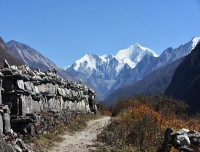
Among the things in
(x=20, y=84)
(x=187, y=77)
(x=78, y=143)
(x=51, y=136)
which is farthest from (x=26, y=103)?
(x=187, y=77)

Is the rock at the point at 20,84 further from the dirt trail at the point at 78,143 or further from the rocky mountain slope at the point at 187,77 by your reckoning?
the rocky mountain slope at the point at 187,77

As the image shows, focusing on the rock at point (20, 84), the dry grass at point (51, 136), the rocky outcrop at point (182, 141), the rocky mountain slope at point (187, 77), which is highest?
the rocky mountain slope at point (187, 77)

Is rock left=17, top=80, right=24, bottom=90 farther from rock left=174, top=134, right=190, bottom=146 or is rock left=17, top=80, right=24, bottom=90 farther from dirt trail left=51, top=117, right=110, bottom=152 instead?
rock left=174, top=134, right=190, bottom=146

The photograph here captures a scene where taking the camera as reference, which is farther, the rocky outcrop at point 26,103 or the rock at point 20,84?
the rock at point 20,84

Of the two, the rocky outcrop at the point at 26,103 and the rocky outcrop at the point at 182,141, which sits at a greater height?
the rocky outcrop at the point at 26,103

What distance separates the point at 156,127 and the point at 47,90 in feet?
31.1

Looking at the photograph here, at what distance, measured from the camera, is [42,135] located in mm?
22062

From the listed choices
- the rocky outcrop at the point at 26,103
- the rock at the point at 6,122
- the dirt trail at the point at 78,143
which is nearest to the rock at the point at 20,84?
the rocky outcrop at the point at 26,103

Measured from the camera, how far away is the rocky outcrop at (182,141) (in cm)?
1686

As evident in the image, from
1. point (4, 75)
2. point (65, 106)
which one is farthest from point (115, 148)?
point (65, 106)

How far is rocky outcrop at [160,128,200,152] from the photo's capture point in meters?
16.9

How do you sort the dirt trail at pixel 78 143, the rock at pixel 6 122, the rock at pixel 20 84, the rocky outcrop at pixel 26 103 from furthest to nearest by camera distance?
the rock at pixel 20 84
the dirt trail at pixel 78 143
the rocky outcrop at pixel 26 103
the rock at pixel 6 122

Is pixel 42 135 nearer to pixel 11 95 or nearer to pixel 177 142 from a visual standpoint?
pixel 11 95

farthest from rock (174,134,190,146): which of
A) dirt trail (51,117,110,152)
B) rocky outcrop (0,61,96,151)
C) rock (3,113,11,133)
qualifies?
rock (3,113,11,133)
